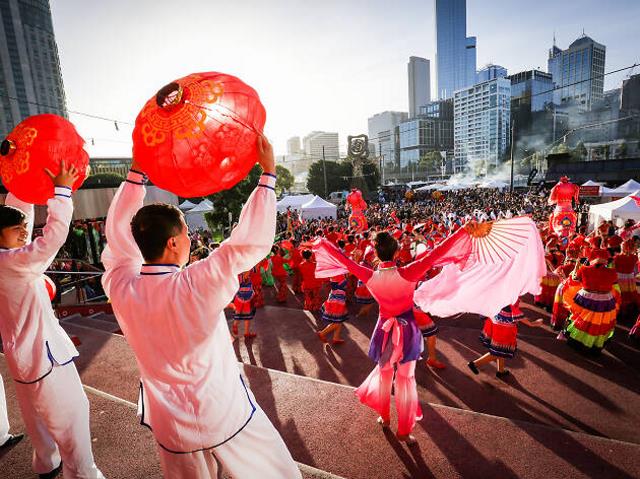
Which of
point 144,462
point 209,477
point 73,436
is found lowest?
point 144,462

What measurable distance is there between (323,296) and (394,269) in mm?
6358

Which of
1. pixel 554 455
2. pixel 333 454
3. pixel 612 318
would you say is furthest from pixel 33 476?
pixel 612 318

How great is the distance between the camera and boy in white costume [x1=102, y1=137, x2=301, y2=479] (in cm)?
150

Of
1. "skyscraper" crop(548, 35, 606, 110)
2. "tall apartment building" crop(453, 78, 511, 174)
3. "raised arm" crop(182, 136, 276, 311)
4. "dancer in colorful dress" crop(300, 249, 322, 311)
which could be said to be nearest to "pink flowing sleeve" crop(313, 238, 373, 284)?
"raised arm" crop(182, 136, 276, 311)

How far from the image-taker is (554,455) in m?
3.10

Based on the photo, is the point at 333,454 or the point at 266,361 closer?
the point at 333,454

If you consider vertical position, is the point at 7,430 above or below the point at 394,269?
below

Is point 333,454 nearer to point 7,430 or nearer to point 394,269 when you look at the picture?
point 394,269


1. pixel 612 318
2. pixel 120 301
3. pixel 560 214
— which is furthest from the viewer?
pixel 560 214

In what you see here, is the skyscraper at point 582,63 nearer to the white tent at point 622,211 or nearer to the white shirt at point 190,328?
the white tent at point 622,211

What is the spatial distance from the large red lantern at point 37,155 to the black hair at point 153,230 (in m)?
1.30

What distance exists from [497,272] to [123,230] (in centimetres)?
317

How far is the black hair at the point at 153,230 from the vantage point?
162 cm

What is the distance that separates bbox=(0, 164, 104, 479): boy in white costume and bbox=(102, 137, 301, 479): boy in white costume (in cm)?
107
